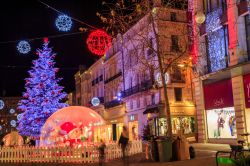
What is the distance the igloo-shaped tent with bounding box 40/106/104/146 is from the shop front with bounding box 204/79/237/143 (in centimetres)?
899

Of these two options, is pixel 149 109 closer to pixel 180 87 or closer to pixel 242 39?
pixel 180 87

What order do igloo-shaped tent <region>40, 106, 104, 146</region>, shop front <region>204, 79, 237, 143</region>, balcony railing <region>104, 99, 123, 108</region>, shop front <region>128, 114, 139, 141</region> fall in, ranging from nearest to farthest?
igloo-shaped tent <region>40, 106, 104, 146</region>
shop front <region>204, 79, 237, 143</region>
shop front <region>128, 114, 139, 141</region>
balcony railing <region>104, 99, 123, 108</region>

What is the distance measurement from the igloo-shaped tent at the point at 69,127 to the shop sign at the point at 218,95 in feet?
29.4

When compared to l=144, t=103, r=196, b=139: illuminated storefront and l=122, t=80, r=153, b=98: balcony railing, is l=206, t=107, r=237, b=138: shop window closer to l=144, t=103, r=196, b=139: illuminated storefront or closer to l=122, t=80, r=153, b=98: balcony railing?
l=144, t=103, r=196, b=139: illuminated storefront

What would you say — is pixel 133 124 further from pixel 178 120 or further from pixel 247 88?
pixel 247 88

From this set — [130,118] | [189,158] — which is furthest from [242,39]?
[130,118]

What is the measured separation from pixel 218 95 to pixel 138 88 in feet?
56.2

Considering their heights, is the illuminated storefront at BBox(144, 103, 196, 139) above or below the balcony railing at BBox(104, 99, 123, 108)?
below

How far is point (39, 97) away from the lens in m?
37.6

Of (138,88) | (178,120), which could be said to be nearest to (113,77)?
(138,88)

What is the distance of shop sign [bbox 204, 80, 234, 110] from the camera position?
2441 centimetres

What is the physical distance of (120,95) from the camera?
48156mm

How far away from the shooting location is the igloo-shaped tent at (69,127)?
819 inches

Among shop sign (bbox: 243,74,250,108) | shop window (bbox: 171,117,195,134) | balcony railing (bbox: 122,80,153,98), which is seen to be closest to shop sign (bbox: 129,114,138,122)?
balcony railing (bbox: 122,80,153,98)
